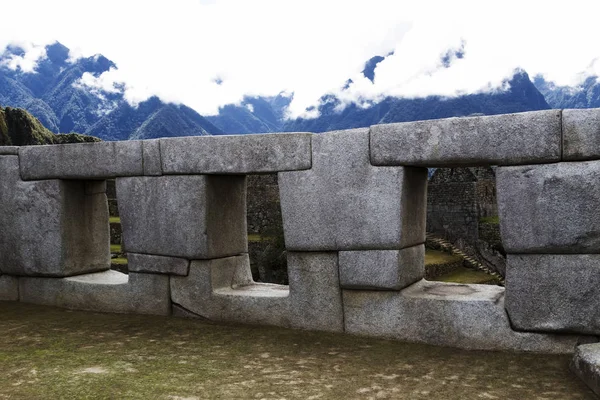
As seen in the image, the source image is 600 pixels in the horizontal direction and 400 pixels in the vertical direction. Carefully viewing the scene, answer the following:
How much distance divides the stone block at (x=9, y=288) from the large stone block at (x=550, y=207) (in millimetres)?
5663

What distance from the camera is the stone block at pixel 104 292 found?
21.3 feet

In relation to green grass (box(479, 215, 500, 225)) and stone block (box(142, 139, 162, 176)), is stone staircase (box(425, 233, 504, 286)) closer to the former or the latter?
green grass (box(479, 215, 500, 225))

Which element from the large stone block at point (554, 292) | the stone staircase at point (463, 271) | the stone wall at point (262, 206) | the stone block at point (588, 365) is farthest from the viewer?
the stone wall at point (262, 206)

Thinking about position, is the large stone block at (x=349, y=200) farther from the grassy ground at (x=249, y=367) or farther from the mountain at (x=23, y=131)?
the mountain at (x=23, y=131)

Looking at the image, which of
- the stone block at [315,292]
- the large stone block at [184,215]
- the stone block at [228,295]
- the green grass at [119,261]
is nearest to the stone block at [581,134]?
the stone block at [315,292]

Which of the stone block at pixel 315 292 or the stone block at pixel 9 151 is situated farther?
the stone block at pixel 9 151

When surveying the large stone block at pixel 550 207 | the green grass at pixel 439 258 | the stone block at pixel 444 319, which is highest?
the large stone block at pixel 550 207

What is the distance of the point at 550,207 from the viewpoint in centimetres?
462

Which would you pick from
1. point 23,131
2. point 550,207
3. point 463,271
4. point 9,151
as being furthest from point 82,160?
point 23,131

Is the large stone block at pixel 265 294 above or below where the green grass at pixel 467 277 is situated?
above

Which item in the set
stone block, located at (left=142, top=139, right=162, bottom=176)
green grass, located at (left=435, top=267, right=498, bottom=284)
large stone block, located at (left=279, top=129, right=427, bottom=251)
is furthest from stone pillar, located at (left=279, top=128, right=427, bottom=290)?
green grass, located at (left=435, top=267, right=498, bottom=284)

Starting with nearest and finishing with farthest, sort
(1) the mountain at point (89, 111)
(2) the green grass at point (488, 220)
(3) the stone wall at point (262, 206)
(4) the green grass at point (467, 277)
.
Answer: (4) the green grass at point (467, 277)
(3) the stone wall at point (262, 206)
(2) the green grass at point (488, 220)
(1) the mountain at point (89, 111)

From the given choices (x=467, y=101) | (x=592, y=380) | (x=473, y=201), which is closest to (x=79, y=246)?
(x=592, y=380)

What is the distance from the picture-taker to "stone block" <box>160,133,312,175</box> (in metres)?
5.60
